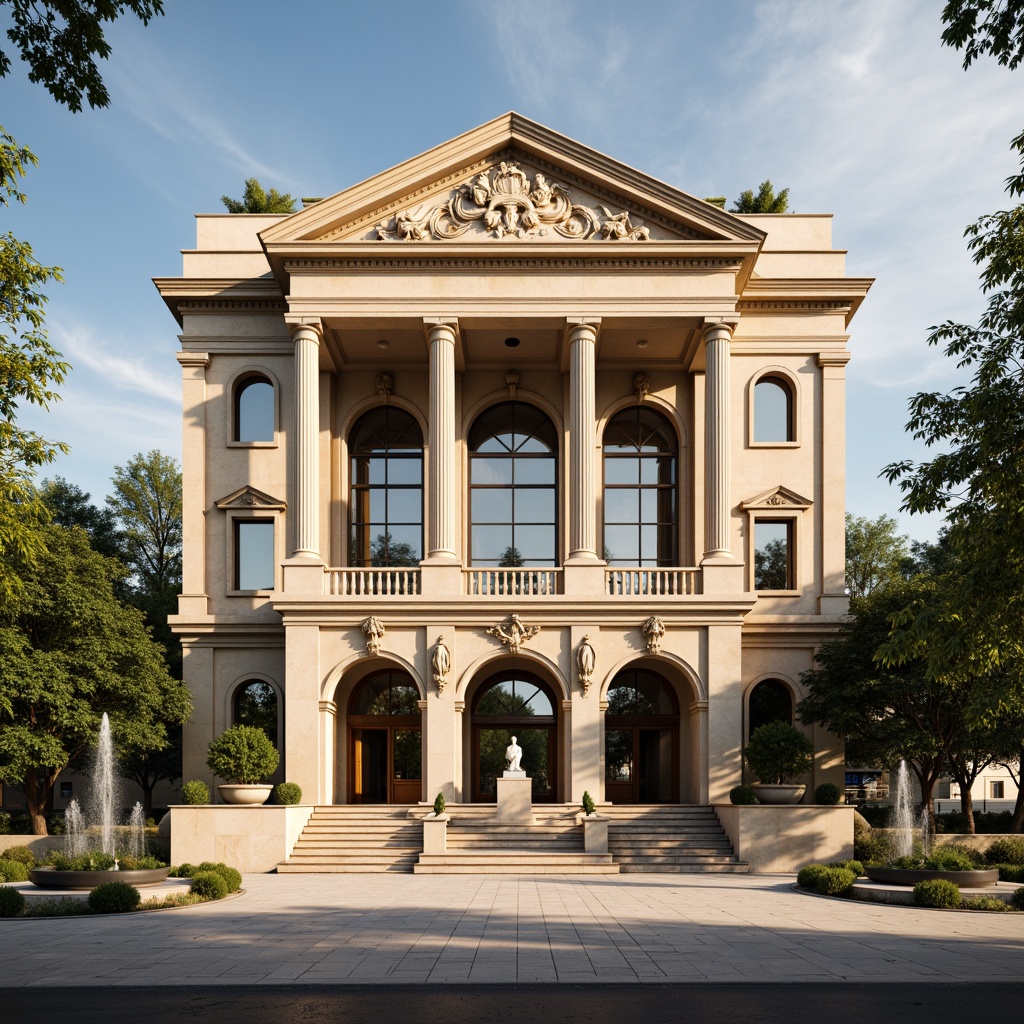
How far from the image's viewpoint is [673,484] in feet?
127

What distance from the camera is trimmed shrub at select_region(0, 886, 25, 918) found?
63.8ft

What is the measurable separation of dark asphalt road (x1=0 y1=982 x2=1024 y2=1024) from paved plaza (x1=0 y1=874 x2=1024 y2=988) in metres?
0.39

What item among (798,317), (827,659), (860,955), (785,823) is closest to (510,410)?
(798,317)

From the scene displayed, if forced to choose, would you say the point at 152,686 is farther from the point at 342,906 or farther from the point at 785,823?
the point at 785,823

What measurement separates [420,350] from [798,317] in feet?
43.1

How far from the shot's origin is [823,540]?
37.6 m

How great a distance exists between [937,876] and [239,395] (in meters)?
26.8

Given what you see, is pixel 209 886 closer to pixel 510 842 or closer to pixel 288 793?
pixel 288 793

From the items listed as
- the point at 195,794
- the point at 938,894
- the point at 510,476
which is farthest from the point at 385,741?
the point at 938,894

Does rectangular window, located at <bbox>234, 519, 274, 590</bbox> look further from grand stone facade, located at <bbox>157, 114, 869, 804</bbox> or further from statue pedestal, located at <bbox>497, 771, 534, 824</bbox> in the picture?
statue pedestal, located at <bbox>497, 771, 534, 824</bbox>

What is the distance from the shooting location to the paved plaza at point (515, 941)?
13.6m

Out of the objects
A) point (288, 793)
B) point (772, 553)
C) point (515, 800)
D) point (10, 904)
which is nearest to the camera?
point (10, 904)

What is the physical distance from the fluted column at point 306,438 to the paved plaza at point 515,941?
13.0 m

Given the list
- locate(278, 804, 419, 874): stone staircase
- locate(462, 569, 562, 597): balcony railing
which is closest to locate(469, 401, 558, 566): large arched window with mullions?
locate(462, 569, 562, 597): balcony railing
